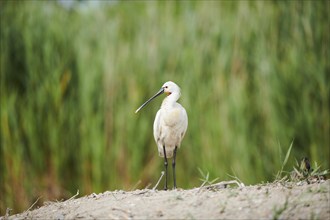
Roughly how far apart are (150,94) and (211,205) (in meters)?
4.12

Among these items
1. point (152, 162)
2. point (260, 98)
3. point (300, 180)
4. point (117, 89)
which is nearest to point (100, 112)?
point (117, 89)

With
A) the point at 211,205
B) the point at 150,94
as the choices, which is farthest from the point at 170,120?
the point at 150,94

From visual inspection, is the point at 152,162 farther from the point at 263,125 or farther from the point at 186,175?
the point at 263,125

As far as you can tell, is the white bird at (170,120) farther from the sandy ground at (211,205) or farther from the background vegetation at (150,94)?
the background vegetation at (150,94)

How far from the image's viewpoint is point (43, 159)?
255 inches

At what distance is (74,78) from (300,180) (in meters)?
3.97

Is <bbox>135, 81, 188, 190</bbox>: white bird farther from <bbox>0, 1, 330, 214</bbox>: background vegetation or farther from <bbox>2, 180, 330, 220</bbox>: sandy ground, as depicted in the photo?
<bbox>0, 1, 330, 214</bbox>: background vegetation

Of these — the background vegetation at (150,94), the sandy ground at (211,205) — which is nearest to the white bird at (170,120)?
the sandy ground at (211,205)

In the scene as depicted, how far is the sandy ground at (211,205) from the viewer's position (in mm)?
2646

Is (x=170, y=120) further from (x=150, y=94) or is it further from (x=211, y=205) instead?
(x=150, y=94)

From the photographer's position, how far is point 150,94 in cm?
683

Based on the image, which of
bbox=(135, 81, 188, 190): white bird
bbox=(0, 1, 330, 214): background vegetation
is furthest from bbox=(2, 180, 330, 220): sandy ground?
bbox=(0, 1, 330, 214): background vegetation

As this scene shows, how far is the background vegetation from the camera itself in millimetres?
6281

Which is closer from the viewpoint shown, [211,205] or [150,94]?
[211,205]
